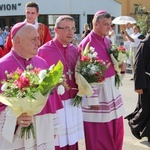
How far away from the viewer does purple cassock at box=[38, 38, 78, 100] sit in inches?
174

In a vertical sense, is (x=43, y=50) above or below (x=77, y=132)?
above

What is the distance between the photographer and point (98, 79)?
4398 millimetres

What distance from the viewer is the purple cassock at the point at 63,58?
4422 mm

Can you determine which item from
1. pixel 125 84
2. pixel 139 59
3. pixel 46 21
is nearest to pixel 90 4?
pixel 46 21

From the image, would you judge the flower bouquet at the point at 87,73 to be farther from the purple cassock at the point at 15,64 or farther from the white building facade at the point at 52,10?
the white building facade at the point at 52,10

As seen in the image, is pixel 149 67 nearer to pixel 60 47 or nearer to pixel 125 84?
pixel 60 47

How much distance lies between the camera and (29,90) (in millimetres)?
2936

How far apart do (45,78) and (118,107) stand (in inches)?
93.0

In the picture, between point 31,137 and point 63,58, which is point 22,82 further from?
point 63,58

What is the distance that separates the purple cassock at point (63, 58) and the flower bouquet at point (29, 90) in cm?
139

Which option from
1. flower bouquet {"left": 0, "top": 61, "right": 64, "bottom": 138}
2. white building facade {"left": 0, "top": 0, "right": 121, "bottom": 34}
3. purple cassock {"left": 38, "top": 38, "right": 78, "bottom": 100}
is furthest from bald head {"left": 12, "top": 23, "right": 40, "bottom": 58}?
white building facade {"left": 0, "top": 0, "right": 121, "bottom": 34}

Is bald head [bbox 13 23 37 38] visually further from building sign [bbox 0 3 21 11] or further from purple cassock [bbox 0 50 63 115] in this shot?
building sign [bbox 0 3 21 11]

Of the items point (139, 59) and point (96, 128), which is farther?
point (139, 59)

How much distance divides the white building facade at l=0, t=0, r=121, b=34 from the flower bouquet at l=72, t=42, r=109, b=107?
95.4 ft
